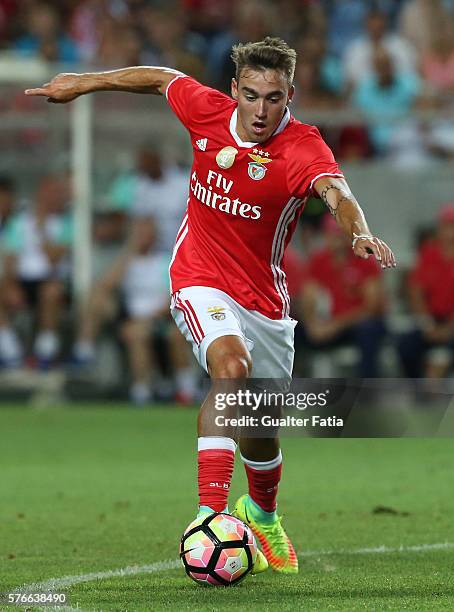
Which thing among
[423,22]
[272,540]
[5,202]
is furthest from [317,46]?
[272,540]

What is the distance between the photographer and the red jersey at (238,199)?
652cm

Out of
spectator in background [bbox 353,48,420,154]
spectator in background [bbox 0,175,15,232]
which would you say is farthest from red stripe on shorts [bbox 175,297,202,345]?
spectator in background [bbox 353,48,420,154]

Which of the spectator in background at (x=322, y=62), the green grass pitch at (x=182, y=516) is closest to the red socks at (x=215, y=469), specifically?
the green grass pitch at (x=182, y=516)

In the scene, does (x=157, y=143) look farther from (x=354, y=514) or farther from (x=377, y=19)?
(x=354, y=514)

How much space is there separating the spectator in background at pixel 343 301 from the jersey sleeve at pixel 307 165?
949 cm

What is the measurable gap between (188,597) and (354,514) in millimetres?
3082

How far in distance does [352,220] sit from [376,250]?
1.49 ft

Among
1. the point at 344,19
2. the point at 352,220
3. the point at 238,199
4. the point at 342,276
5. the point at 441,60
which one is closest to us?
the point at 352,220

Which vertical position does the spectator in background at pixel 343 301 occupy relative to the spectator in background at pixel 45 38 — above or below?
below

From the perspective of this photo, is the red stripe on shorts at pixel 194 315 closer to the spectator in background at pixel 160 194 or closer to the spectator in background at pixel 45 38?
the spectator in background at pixel 160 194

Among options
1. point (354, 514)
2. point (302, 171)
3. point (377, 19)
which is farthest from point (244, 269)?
point (377, 19)

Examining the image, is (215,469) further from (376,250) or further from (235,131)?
(235,131)

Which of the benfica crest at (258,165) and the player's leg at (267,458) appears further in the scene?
the player's leg at (267,458)

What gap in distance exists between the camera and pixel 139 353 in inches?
648
